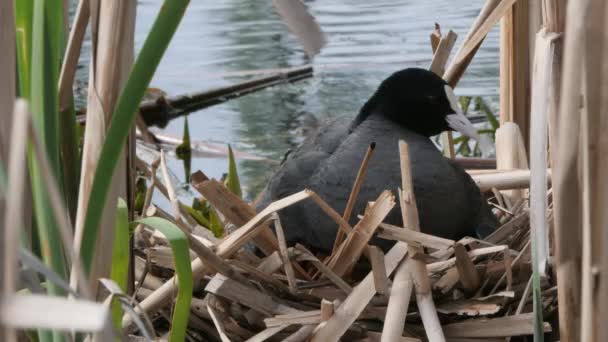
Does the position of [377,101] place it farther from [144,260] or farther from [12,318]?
[12,318]

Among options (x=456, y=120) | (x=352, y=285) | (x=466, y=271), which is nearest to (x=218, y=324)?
(x=352, y=285)

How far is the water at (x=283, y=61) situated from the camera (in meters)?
2.37

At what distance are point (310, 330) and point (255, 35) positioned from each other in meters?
2.08

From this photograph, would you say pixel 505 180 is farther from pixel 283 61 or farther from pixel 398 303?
pixel 283 61

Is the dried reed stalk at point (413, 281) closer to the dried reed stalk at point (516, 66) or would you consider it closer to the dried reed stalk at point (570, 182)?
the dried reed stalk at point (570, 182)

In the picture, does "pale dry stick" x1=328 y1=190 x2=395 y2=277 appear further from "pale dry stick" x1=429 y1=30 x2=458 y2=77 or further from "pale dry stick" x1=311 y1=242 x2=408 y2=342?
"pale dry stick" x1=429 y1=30 x2=458 y2=77

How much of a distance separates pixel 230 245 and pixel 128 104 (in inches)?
14.1

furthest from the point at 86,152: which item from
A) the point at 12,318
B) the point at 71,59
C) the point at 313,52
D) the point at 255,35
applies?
the point at 255,35

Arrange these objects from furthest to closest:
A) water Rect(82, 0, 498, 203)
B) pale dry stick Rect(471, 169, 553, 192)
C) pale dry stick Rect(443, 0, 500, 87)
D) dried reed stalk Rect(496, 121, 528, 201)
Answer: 1. water Rect(82, 0, 498, 203)
2. dried reed stalk Rect(496, 121, 528, 201)
3. pale dry stick Rect(471, 169, 553, 192)
4. pale dry stick Rect(443, 0, 500, 87)

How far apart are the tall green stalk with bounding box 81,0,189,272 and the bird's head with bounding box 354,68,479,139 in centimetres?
77

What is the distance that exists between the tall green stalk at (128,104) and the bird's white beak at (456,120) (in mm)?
796

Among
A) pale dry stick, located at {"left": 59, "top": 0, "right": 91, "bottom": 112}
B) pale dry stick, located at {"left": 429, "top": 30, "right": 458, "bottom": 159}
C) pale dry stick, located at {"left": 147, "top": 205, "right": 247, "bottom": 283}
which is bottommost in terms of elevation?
pale dry stick, located at {"left": 147, "top": 205, "right": 247, "bottom": 283}

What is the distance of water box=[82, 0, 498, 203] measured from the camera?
2365mm

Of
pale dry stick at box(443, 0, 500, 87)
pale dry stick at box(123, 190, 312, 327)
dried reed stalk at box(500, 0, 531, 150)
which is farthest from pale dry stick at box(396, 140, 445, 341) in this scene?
dried reed stalk at box(500, 0, 531, 150)
